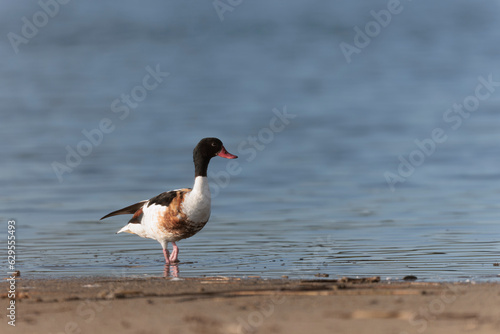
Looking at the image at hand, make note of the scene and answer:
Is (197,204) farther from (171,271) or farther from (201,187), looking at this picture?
(171,271)

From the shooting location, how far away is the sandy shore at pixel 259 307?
201 inches

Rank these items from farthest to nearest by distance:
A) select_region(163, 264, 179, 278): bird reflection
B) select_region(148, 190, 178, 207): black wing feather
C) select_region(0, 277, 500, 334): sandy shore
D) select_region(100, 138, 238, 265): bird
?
select_region(148, 190, 178, 207): black wing feather, select_region(100, 138, 238, 265): bird, select_region(163, 264, 179, 278): bird reflection, select_region(0, 277, 500, 334): sandy shore

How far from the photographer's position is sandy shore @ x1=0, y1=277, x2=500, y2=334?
5105 millimetres

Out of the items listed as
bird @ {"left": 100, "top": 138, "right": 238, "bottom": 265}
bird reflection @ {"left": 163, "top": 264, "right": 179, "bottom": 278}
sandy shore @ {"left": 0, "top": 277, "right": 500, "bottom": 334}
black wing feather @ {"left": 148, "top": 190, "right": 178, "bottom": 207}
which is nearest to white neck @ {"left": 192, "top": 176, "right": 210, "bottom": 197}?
bird @ {"left": 100, "top": 138, "right": 238, "bottom": 265}

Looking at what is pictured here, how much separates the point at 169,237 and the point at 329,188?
7.62 meters

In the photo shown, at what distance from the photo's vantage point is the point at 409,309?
221 inches

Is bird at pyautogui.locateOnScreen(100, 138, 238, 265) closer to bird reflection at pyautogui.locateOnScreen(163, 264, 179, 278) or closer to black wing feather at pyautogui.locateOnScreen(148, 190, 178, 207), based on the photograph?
black wing feather at pyautogui.locateOnScreen(148, 190, 178, 207)

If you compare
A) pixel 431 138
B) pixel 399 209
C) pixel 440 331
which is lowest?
pixel 440 331

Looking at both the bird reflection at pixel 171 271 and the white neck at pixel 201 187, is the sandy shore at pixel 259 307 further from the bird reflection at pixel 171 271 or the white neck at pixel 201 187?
the white neck at pixel 201 187

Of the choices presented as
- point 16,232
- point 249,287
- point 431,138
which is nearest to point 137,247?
point 16,232

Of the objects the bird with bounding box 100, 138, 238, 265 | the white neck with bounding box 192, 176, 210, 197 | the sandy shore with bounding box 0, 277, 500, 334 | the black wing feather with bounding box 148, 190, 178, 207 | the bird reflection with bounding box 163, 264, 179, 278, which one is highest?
the white neck with bounding box 192, 176, 210, 197

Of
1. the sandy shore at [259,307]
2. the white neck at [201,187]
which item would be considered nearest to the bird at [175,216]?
the white neck at [201,187]

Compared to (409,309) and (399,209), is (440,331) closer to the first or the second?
(409,309)

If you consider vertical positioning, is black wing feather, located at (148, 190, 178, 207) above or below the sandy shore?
above
